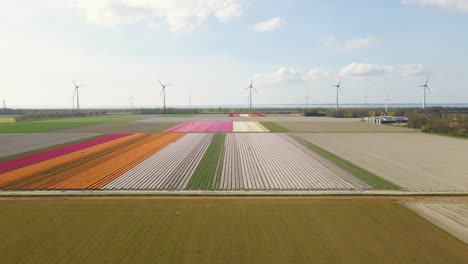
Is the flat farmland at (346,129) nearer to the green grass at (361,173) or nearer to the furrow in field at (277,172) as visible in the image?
the green grass at (361,173)

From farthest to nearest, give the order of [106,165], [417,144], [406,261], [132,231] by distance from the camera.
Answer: [417,144] < [106,165] < [132,231] < [406,261]

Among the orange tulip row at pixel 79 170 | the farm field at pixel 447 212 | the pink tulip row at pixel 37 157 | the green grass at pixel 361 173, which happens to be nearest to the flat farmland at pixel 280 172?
the green grass at pixel 361 173

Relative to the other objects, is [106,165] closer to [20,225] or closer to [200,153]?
[200,153]

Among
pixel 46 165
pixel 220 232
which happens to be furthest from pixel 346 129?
pixel 220 232

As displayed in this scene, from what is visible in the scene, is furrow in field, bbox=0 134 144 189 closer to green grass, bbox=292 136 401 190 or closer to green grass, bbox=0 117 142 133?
green grass, bbox=292 136 401 190

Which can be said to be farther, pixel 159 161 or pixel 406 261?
pixel 159 161

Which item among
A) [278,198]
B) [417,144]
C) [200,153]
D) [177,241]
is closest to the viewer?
[177,241]

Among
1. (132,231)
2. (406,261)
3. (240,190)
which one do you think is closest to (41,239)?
(132,231)
